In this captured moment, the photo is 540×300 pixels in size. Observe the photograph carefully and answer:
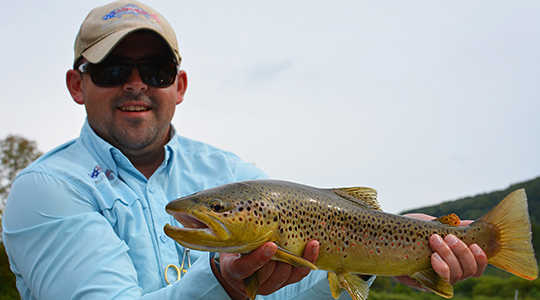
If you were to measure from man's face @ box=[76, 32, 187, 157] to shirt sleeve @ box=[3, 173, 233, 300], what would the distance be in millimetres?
802

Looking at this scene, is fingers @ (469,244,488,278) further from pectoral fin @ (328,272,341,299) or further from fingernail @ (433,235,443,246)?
pectoral fin @ (328,272,341,299)

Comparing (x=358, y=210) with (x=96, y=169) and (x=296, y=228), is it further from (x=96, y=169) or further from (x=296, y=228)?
(x=96, y=169)

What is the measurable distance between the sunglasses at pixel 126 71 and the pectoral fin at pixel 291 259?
238 cm

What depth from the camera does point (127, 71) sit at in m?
4.37

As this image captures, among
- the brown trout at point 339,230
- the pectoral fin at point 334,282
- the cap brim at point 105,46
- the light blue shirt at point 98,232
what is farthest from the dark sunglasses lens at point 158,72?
the pectoral fin at point 334,282

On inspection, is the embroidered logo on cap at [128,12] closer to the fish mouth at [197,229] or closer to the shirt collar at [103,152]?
the shirt collar at [103,152]

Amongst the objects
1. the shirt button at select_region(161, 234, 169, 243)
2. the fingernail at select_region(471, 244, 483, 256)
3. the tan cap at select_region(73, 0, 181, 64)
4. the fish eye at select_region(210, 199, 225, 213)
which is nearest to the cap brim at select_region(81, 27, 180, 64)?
the tan cap at select_region(73, 0, 181, 64)

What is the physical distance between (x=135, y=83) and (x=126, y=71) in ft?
0.48

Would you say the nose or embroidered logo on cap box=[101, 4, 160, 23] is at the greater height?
embroidered logo on cap box=[101, 4, 160, 23]

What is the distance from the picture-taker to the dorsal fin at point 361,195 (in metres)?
3.57

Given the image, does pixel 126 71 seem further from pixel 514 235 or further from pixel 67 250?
pixel 514 235

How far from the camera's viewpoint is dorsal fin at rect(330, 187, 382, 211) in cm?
357

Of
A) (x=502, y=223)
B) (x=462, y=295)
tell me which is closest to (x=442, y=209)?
(x=462, y=295)

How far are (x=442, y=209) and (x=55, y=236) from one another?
138ft
